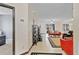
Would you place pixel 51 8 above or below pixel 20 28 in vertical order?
above

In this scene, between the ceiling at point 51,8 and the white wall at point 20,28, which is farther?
the ceiling at point 51,8

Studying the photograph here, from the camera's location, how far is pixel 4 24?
12.1 meters

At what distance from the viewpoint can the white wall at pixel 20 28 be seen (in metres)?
6.06

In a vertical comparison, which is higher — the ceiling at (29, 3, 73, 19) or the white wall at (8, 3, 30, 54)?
the ceiling at (29, 3, 73, 19)

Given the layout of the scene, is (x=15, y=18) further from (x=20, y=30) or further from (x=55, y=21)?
(x=55, y=21)

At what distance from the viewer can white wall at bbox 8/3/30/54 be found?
6.06 metres

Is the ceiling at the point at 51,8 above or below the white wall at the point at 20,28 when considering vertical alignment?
above

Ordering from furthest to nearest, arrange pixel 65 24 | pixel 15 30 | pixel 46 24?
1. pixel 46 24
2. pixel 65 24
3. pixel 15 30

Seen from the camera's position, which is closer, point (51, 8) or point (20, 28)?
point (20, 28)

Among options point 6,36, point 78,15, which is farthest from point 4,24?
point 78,15

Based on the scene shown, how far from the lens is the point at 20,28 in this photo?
21.3 feet

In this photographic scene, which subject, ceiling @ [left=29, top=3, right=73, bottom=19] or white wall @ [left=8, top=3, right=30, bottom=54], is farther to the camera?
ceiling @ [left=29, top=3, right=73, bottom=19]
